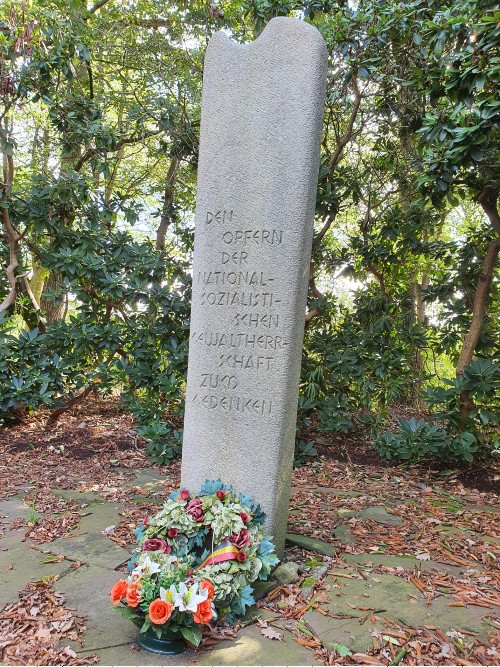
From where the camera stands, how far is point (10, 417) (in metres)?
6.08

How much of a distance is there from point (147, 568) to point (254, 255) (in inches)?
65.7

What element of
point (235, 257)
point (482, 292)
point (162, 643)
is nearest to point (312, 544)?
point (162, 643)

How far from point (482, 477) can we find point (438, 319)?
199 cm

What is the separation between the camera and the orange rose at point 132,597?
7.36 feet

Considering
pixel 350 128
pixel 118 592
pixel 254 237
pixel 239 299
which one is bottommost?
pixel 118 592

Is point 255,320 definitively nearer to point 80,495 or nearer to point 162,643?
point 162,643

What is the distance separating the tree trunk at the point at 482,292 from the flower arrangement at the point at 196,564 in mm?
3132

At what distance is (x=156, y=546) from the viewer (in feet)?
8.60

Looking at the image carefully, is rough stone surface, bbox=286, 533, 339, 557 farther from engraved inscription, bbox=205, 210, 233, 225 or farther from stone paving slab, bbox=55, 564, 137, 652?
engraved inscription, bbox=205, 210, 233, 225

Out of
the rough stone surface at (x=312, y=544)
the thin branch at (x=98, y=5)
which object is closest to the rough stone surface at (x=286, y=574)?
the rough stone surface at (x=312, y=544)

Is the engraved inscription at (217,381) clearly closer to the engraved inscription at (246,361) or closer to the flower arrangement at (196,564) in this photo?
the engraved inscription at (246,361)

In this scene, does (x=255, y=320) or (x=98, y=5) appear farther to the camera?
(x=98, y=5)

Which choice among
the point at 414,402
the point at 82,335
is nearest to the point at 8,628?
the point at 82,335

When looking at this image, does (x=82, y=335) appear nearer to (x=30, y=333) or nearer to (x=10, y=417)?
(x=30, y=333)
